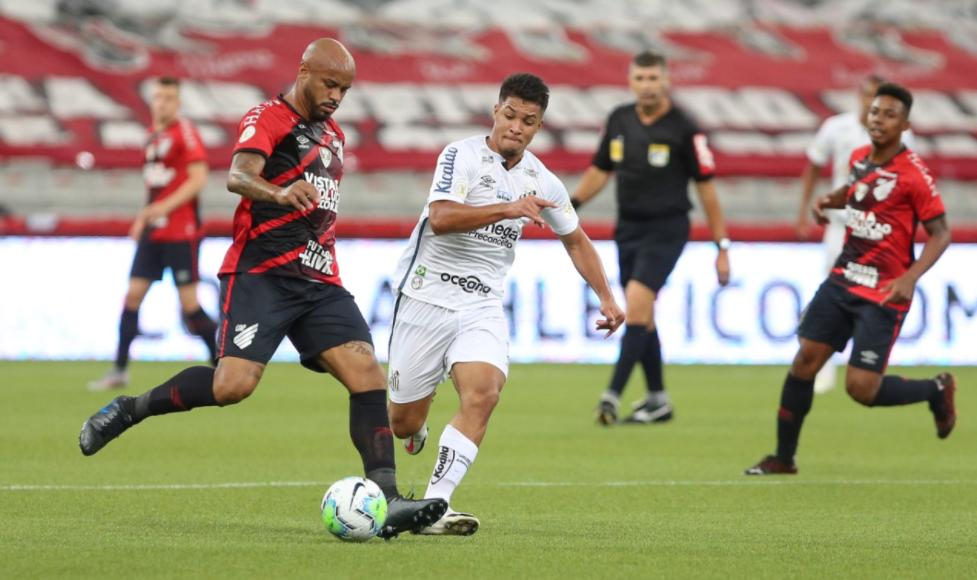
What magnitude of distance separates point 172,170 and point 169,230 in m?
0.49

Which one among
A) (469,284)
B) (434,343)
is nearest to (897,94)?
(469,284)

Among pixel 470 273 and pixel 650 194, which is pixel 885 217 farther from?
pixel 650 194

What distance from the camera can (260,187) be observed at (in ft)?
18.5

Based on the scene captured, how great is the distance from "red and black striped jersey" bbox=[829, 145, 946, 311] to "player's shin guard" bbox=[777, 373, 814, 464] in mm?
571

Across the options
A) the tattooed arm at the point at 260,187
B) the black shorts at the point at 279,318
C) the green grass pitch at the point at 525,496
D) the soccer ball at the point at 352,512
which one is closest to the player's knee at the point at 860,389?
the green grass pitch at the point at 525,496

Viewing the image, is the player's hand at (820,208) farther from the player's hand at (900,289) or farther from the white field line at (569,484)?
the white field line at (569,484)

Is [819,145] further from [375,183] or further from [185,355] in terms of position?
[375,183]

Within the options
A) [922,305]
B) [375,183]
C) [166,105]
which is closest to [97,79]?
[375,183]

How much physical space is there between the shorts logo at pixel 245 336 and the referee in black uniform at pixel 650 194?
4.59 m

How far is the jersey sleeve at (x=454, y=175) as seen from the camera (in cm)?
609

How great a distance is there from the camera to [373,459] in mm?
5957

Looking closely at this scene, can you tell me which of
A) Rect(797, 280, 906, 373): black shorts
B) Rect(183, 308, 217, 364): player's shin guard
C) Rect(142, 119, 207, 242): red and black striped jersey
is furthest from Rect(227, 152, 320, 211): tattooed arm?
Rect(142, 119, 207, 242): red and black striped jersey

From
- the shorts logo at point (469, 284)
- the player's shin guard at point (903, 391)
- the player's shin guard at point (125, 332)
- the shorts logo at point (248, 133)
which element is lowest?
the player's shin guard at point (125, 332)

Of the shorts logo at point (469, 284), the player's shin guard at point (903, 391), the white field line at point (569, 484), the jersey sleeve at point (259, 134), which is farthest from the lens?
the player's shin guard at point (903, 391)
